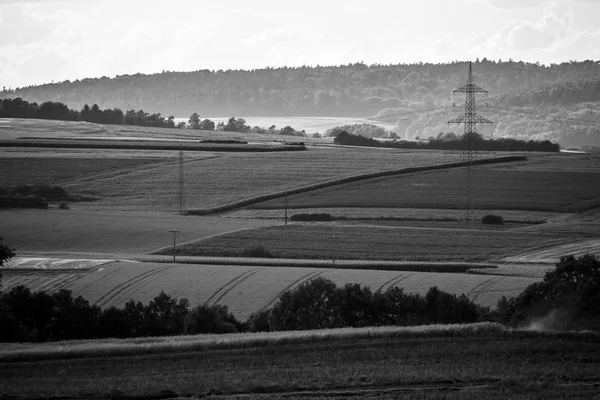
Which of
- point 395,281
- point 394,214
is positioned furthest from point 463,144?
point 395,281

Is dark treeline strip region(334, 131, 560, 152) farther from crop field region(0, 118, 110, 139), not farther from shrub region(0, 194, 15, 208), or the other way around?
shrub region(0, 194, 15, 208)

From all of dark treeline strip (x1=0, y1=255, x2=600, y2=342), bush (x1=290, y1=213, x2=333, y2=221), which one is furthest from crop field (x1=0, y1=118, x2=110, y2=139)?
dark treeline strip (x1=0, y1=255, x2=600, y2=342)

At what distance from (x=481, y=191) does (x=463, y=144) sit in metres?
49.8

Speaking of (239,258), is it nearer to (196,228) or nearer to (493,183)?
(196,228)

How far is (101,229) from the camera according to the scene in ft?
239

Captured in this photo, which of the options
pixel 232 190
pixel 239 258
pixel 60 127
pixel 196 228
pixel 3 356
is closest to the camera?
pixel 3 356

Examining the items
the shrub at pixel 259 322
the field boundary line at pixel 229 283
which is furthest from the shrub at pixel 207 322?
the field boundary line at pixel 229 283

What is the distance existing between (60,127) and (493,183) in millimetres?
72016

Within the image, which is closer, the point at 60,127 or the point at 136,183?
the point at 136,183

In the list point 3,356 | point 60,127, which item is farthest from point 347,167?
point 3,356

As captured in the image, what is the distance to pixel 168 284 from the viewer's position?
172ft

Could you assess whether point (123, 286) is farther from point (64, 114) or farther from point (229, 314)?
point (64, 114)

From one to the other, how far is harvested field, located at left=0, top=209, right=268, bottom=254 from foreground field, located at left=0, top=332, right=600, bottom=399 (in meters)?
35.2

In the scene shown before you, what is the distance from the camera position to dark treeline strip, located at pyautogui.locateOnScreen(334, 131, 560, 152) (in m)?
137
